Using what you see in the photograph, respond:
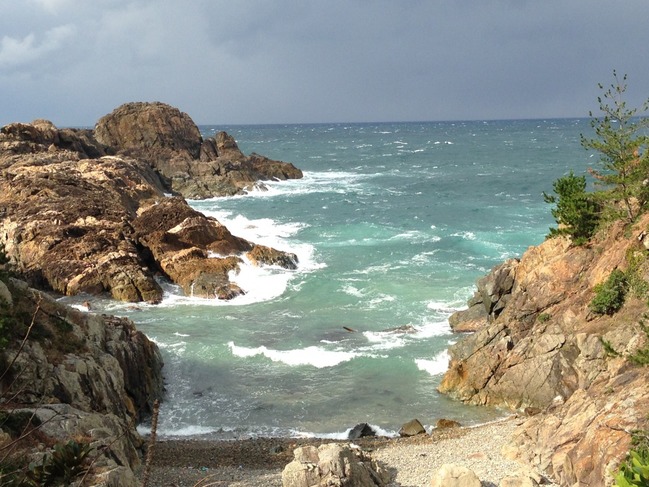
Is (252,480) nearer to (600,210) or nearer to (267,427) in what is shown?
(267,427)

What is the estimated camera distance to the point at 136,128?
80125 mm

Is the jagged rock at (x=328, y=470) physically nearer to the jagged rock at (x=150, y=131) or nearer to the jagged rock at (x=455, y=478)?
the jagged rock at (x=455, y=478)

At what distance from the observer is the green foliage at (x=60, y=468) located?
10344 millimetres

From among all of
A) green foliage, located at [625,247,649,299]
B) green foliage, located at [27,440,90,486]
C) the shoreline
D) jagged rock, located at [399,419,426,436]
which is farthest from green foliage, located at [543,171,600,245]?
green foliage, located at [27,440,90,486]

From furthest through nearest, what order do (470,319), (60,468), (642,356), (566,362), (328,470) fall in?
1. (470,319)
2. (566,362)
3. (642,356)
4. (328,470)
5. (60,468)

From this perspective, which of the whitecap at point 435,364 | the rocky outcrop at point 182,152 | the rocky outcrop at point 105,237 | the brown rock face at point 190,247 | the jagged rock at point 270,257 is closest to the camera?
the whitecap at point 435,364

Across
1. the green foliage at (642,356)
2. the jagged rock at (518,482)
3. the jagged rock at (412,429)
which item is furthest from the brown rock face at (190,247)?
the green foliage at (642,356)

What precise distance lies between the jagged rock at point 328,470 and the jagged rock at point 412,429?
5677 mm

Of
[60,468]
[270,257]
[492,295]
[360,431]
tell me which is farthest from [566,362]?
[270,257]

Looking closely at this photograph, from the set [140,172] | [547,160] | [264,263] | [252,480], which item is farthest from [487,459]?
[547,160]

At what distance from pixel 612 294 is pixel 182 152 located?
66.5m

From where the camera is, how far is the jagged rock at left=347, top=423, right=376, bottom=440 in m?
21.1

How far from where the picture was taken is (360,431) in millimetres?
21156

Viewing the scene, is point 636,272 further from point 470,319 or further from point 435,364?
point 470,319
